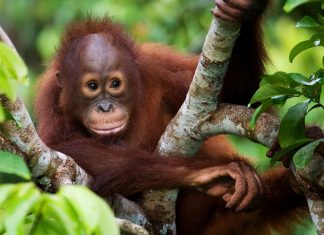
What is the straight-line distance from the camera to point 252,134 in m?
2.88

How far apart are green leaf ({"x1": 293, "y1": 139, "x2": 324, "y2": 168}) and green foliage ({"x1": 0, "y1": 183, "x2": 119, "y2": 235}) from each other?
2.96 ft

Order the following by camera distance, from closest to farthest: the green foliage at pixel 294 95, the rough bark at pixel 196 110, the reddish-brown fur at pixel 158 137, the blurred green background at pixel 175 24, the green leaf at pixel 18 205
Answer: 1. the green leaf at pixel 18 205
2. the green foliage at pixel 294 95
3. the rough bark at pixel 196 110
4. the reddish-brown fur at pixel 158 137
5. the blurred green background at pixel 175 24

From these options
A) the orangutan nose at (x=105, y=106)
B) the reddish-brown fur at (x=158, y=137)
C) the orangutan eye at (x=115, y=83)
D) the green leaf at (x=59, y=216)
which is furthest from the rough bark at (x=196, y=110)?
the green leaf at (x=59, y=216)

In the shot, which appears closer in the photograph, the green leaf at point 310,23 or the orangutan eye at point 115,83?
the green leaf at point 310,23

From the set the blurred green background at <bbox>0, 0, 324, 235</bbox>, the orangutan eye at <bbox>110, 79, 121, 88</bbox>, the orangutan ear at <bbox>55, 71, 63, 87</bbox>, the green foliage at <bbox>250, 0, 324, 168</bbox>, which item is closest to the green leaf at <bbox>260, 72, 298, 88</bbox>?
the green foliage at <bbox>250, 0, 324, 168</bbox>

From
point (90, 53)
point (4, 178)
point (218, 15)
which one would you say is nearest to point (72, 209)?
point (218, 15)

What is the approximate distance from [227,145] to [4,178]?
2.61m

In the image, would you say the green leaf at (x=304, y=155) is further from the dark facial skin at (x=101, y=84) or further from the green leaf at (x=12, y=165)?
the dark facial skin at (x=101, y=84)

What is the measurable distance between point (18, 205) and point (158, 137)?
6.99 feet

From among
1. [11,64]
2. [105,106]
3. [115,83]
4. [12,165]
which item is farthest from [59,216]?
[115,83]

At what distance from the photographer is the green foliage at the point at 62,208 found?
1.61 metres

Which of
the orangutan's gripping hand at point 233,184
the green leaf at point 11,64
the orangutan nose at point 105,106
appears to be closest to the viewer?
the green leaf at point 11,64

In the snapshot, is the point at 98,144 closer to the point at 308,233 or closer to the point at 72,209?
the point at 308,233

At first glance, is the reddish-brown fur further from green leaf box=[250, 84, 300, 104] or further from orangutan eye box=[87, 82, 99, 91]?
green leaf box=[250, 84, 300, 104]
